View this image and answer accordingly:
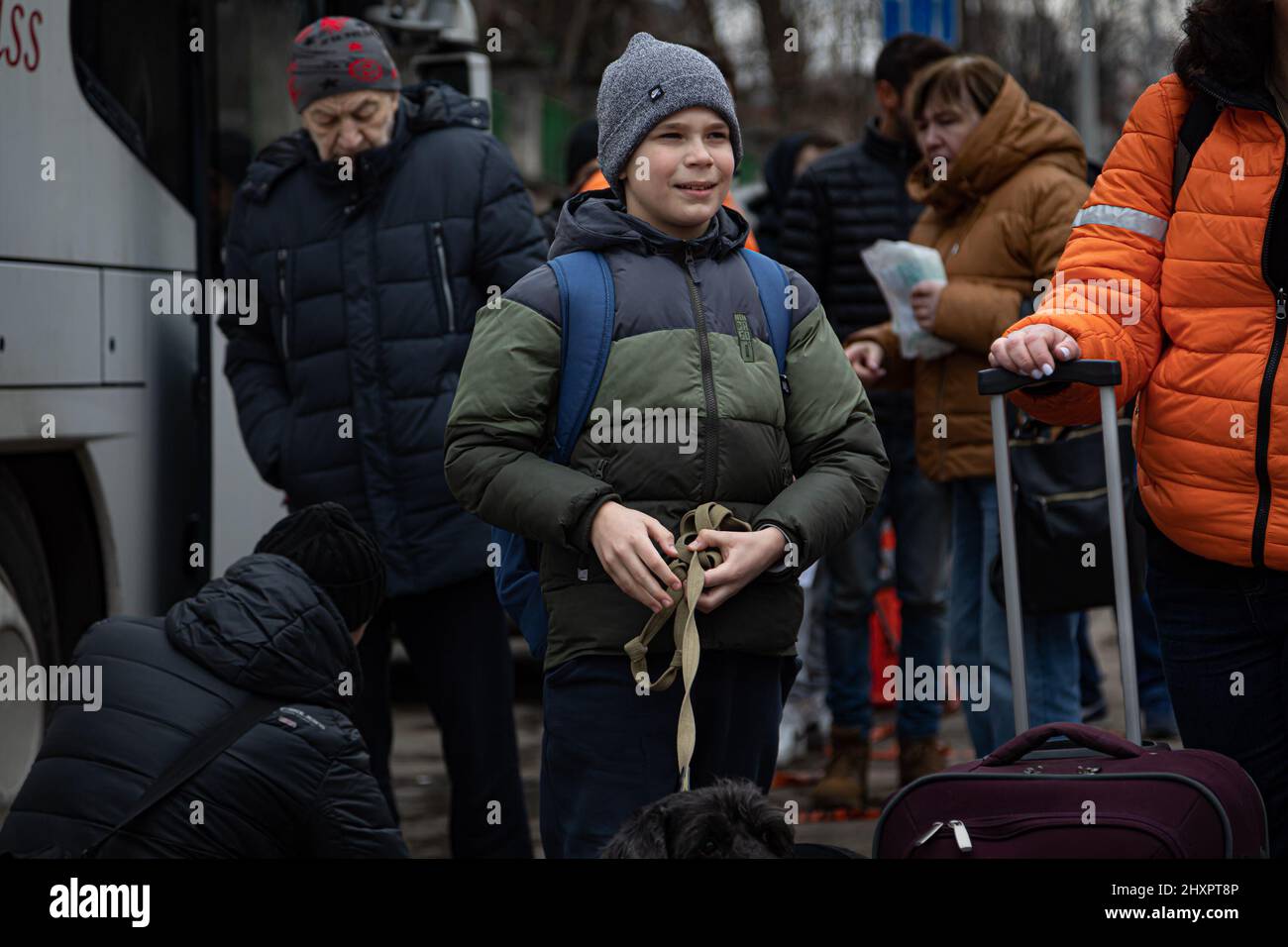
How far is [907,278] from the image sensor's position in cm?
512

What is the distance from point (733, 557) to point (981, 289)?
2166 mm

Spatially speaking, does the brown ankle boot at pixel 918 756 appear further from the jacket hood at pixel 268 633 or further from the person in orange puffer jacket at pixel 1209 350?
the jacket hood at pixel 268 633

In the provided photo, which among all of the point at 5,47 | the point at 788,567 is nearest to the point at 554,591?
the point at 788,567

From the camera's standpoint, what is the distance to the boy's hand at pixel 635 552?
9.95 ft

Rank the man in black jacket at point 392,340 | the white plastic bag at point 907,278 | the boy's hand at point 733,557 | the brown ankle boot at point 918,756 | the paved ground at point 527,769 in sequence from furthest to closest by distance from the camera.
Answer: the brown ankle boot at point 918,756, the paved ground at point 527,769, the white plastic bag at point 907,278, the man in black jacket at point 392,340, the boy's hand at point 733,557

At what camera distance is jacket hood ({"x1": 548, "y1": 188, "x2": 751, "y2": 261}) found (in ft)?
10.9

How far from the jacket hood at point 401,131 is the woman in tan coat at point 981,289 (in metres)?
Answer: 1.28

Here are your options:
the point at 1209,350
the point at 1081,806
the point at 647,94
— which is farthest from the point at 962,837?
the point at 647,94

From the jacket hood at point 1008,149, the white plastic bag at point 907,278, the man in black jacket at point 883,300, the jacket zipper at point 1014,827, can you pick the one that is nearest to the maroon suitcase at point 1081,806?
the jacket zipper at point 1014,827

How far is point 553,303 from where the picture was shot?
325cm

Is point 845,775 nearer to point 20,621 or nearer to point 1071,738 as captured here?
point 20,621

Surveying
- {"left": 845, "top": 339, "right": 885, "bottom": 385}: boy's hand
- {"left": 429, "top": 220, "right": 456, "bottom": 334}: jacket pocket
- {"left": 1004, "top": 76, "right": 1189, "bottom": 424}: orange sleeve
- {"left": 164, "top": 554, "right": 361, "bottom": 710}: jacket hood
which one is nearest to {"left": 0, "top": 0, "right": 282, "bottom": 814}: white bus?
{"left": 429, "top": 220, "right": 456, "bottom": 334}: jacket pocket

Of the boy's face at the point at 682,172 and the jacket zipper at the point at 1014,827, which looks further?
the boy's face at the point at 682,172

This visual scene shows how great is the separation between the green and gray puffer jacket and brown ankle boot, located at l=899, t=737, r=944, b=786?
2.92 m
